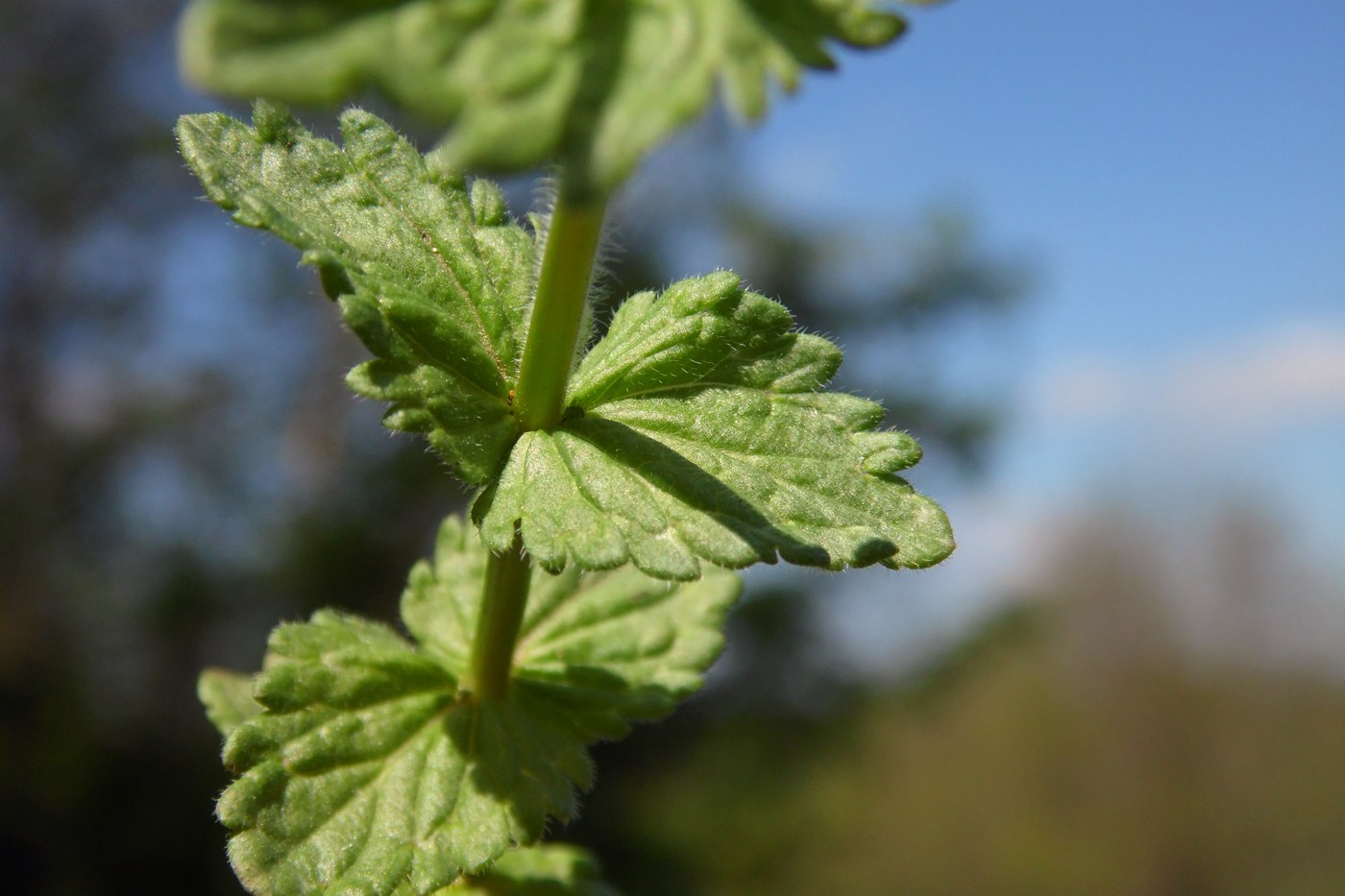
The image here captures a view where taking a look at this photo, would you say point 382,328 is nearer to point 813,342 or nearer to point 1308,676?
point 813,342

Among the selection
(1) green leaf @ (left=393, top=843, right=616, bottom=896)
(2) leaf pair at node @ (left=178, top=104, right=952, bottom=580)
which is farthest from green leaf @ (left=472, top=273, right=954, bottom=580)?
(1) green leaf @ (left=393, top=843, right=616, bottom=896)

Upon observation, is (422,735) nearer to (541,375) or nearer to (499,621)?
(499,621)

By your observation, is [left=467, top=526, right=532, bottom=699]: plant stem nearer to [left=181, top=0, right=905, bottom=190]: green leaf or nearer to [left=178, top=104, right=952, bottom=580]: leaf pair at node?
[left=178, top=104, right=952, bottom=580]: leaf pair at node

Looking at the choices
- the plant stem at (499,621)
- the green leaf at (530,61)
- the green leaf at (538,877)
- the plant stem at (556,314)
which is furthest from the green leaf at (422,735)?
the green leaf at (530,61)

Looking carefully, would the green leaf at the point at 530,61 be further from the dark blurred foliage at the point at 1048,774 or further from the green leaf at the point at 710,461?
the dark blurred foliage at the point at 1048,774

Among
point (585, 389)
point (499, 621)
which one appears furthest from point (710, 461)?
point (499, 621)

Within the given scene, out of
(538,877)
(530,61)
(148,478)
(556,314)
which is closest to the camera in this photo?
(530,61)
